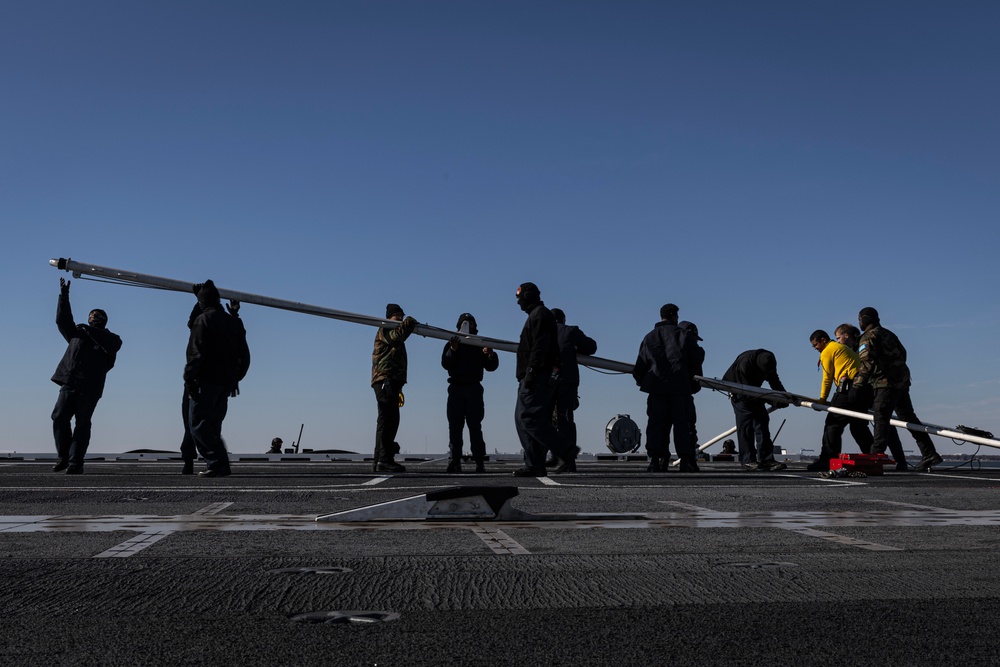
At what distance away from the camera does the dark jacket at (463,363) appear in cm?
1264

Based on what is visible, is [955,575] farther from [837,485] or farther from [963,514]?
[837,485]

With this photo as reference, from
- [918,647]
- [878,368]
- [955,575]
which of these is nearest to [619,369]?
[878,368]

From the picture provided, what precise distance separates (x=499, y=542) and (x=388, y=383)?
8.10 m

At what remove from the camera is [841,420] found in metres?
13.5

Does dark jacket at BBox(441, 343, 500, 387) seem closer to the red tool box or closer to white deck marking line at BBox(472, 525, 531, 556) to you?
the red tool box

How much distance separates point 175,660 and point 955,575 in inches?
98.4

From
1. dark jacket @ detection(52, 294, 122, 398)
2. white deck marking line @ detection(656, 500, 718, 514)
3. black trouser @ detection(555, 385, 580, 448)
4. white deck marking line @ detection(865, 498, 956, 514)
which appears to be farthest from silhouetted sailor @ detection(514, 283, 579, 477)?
dark jacket @ detection(52, 294, 122, 398)

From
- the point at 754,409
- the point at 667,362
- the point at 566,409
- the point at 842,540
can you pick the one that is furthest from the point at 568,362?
the point at 842,540

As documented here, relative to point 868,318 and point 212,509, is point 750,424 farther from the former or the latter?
point 212,509

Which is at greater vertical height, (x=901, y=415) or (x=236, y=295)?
(x=236, y=295)

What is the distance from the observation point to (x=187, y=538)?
4352mm

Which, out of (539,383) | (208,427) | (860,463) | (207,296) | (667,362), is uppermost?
(207,296)

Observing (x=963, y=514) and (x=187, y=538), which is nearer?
(x=187, y=538)

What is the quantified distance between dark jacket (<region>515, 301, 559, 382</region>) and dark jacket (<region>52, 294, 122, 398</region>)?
4.85 metres
